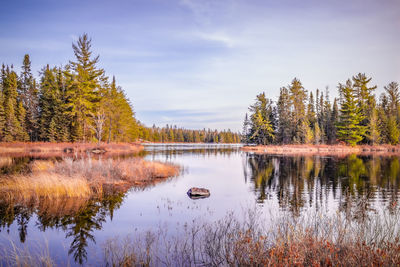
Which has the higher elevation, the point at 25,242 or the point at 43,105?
the point at 43,105

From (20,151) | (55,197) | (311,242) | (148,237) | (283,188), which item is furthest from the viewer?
(20,151)

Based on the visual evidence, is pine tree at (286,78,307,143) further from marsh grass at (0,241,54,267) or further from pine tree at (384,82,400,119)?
marsh grass at (0,241,54,267)

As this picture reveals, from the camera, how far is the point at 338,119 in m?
72.4

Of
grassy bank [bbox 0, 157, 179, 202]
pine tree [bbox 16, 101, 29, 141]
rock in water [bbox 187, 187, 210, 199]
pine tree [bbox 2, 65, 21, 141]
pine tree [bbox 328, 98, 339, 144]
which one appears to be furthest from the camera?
pine tree [bbox 328, 98, 339, 144]

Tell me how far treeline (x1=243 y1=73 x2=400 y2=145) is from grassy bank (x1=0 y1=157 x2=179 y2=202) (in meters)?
54.2

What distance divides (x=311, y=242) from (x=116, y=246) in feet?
19.9

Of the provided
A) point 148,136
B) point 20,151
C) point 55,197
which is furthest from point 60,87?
point 148,136

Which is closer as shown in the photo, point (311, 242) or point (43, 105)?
point (311, 242)

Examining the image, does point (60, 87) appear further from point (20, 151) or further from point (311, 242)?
point (311, 242)

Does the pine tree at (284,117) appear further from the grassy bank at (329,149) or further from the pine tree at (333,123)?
the pine tree at (333,123)

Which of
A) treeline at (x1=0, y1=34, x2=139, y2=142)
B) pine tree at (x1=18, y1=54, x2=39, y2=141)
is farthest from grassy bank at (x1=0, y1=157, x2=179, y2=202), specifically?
pine tree at (x1=18, y1=54, x2=39, y2=141)

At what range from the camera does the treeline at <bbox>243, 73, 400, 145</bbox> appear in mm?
63438

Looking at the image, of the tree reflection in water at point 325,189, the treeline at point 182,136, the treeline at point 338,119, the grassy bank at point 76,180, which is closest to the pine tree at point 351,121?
the treeline at point 338,119

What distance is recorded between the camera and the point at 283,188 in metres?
19.3
